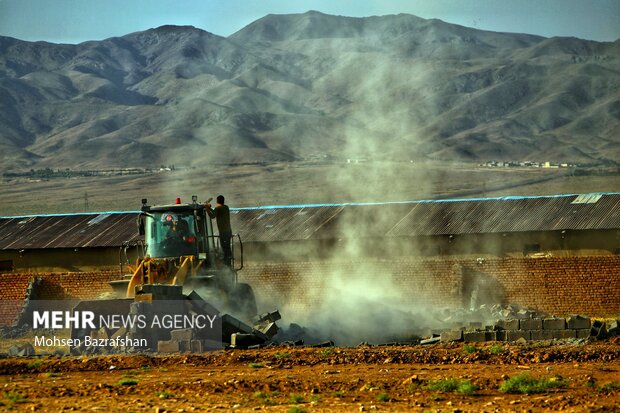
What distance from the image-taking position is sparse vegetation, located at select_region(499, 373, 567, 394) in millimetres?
13555


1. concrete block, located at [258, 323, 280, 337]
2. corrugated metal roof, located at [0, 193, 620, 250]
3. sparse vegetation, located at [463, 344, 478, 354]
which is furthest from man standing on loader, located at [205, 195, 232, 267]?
corrugated metal roof, located at [0, 193, 620, 250]

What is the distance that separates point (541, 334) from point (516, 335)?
49 cm

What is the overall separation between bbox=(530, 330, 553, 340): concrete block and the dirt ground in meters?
1.13

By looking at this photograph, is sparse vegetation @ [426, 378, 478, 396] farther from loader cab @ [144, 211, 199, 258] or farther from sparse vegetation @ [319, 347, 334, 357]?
loader cab @ [144, 211, 199, 258]

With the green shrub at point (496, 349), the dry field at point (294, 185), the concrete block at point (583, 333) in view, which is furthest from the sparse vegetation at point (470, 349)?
the dry field at point (294, 185)

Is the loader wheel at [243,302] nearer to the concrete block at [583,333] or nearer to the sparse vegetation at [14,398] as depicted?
the concrete block at [583,333]

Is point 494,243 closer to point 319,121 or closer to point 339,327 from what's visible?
point 339,327

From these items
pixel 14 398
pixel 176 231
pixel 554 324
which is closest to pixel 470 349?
pixel 554 324

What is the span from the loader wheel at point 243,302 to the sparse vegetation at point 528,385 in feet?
36.4

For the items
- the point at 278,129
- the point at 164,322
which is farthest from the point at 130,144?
the point at 164,322

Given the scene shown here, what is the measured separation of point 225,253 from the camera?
80.7 ft

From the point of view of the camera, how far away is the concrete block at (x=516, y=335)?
71.7 ft

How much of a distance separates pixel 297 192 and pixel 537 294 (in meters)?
77.0

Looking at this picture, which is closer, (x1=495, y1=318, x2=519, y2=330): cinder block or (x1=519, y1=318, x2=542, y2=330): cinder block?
(x1=519, y1=318, x2=542, y2=330): cinder block
